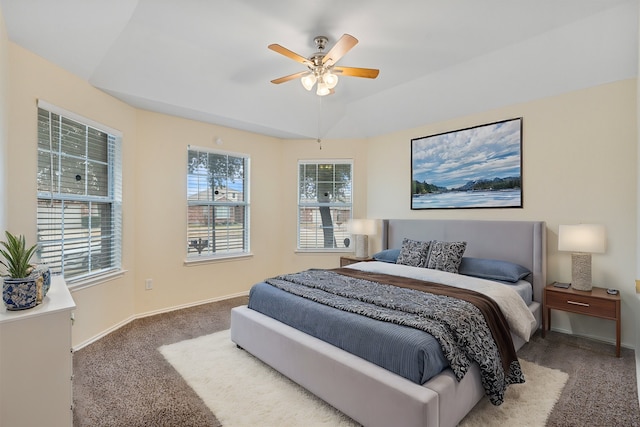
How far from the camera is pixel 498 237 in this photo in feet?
12.0

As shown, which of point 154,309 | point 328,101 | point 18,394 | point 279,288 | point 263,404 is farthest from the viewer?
point 328,101

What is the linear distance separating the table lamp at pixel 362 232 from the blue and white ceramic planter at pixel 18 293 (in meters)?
3.86

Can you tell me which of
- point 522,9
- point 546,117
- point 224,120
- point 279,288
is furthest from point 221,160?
point 546,117

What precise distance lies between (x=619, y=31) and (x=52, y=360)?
181 inches

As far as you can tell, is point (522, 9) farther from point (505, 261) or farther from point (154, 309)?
point (154, 309)

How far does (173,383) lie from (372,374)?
61.2 inches

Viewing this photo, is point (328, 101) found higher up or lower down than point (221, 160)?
higher up

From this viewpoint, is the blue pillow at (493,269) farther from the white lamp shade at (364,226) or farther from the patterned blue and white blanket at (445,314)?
the white lamp shade at (364,226)

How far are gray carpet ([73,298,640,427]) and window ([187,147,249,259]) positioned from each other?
137 centimetres

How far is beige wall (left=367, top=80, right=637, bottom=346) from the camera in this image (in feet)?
9.75

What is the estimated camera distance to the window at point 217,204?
14.1 feet

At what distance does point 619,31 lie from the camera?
8.71 feet

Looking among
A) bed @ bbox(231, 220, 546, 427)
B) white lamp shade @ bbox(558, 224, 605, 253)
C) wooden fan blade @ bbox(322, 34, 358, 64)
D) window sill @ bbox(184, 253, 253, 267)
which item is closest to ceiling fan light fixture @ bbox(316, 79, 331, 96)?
wooden fan blade @ bbox(322, 34, 358, 64)

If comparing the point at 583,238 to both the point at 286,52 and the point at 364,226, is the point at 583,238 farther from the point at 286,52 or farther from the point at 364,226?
the point at 286,52
